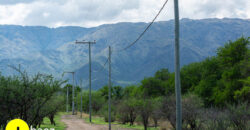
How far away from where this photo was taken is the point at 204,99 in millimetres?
51688

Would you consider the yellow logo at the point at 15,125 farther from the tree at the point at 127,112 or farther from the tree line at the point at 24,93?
the tree at the point at 127,112

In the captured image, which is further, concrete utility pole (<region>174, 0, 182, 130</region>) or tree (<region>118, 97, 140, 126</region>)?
tree (<region>118, 97, 140, 126</region>)

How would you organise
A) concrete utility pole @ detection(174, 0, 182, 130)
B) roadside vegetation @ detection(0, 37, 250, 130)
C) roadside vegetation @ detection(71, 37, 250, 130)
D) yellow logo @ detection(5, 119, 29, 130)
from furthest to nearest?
roadside vegetation @ detection(71, 37, 250, 130)
roadside vegetation @ detection(0, 37, 250, 130)
concrete utility pole @ detection(174, 0, 182, 130)
yellow logo @ detection(5, 119, 29, 130)

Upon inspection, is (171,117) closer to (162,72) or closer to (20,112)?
(20,112)

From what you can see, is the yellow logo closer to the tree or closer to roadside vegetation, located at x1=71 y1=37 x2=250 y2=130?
roadside vegetation, located at x1=71 y1=37 x2=250 y2=130

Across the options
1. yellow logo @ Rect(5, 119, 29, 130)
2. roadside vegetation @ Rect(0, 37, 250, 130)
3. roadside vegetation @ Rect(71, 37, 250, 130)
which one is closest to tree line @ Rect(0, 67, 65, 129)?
roadside vegetation @ Rect(0, 37, 250, 130)

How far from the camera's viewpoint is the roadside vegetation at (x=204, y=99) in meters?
21.5

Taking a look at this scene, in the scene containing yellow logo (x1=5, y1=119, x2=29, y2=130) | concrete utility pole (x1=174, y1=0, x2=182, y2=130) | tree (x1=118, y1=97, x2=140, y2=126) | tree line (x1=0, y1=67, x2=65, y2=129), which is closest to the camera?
yellow logo (x1=5, y1=119, x2=29, y2=130)

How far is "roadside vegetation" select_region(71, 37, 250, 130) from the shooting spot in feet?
70.6

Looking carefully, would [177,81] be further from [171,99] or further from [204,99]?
[204,99]

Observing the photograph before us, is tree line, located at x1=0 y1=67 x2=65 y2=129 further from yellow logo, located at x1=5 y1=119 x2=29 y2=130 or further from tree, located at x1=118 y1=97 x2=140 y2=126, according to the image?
tree, located at x1=118 y1=97 x2=140 y2=126

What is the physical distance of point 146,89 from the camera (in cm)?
7500

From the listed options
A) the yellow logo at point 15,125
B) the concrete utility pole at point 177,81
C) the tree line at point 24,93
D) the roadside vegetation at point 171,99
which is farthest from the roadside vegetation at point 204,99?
the yellow logo at point 15,125

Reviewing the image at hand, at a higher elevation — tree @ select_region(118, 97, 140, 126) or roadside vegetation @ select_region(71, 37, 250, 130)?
roadside vegetation @ select_region(71, 37, 250, 130)
